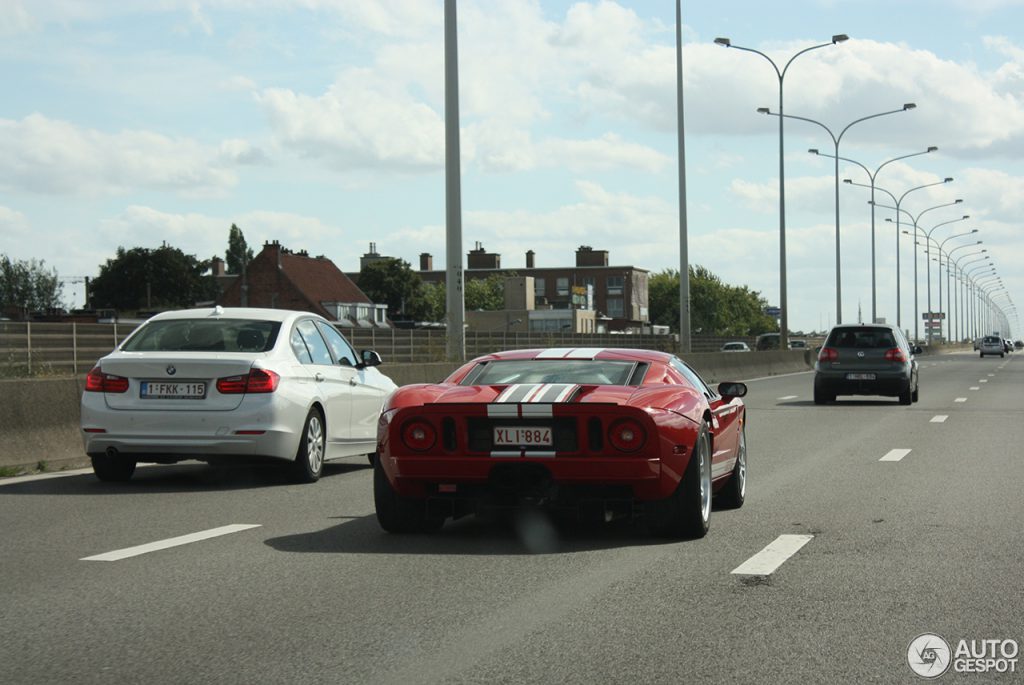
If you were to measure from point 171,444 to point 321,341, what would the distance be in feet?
7.18

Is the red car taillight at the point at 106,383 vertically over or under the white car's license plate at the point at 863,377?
over

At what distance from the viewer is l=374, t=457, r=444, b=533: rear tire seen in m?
9.12

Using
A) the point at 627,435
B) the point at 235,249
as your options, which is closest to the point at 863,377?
the point at 627,435

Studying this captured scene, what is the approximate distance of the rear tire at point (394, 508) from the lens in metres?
9.12

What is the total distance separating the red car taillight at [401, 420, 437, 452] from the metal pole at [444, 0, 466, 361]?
53.5 ft

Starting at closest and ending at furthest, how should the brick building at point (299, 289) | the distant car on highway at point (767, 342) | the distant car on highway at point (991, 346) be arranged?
the distant car on highway at point (767, 342) < the distant car on highway at point (991, 346) < the brick building at point (299, 289)

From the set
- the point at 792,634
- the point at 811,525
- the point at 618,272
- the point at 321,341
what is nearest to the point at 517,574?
the point at 792,634

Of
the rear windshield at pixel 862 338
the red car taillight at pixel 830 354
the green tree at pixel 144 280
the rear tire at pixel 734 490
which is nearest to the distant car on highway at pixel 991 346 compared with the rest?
the green tree at pixel 144 280

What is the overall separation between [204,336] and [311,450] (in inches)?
50.0

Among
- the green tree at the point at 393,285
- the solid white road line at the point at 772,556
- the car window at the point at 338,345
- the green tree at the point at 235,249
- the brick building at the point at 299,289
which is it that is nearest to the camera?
the solid white road line at the point at 772,556

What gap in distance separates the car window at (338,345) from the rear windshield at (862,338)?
15.8 meters

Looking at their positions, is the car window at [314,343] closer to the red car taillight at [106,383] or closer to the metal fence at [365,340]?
the red car taillight at [106,383]

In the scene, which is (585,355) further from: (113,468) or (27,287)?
(27,287)

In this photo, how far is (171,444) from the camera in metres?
12.2
